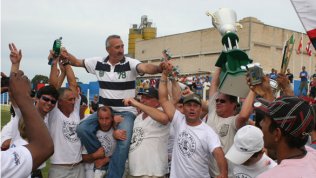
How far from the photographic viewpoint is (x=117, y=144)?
16.3ft

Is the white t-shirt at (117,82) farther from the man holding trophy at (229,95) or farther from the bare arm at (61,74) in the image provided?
the man holding trophy at (229,95)

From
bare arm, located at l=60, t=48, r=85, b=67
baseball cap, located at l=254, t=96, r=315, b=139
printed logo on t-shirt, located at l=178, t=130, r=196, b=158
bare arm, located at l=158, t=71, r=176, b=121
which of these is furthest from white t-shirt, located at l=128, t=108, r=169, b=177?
baseball cap, located at l=254, t=96, r=315, b=139

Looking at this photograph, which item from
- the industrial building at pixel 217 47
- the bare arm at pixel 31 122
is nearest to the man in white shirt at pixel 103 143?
the bare arm at pixel 31 122

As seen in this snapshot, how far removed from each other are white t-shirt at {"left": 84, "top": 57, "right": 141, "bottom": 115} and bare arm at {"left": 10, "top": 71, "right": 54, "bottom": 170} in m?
2.83

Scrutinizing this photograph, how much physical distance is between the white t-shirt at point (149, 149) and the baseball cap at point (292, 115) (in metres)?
2.63

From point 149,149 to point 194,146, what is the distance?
728mm

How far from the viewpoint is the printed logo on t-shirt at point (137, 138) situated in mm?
4957

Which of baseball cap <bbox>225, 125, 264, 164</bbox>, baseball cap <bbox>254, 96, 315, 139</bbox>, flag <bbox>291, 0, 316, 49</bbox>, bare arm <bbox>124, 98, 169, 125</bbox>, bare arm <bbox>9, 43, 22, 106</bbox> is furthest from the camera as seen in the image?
bare arm <bbox>124, 98, 169, 125</bbox>

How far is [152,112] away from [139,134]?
372 millimetres

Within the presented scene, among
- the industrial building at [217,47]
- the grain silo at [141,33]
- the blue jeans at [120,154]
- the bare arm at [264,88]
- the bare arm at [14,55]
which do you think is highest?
the grain silo at [141,33]

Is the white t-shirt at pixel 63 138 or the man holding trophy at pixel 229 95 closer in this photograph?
the man holding trophy at pixel 229 95

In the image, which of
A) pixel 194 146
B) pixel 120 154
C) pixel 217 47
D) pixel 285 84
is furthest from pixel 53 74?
pixel 217 47

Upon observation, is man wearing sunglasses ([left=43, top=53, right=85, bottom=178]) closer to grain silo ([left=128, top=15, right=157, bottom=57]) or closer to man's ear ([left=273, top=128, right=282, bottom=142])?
man's ear ([left=273, top=128, right=282, bottom=142])

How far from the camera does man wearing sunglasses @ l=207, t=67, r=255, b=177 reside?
4.35 metres
